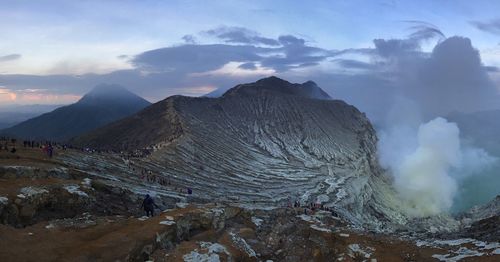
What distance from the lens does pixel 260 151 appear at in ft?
497

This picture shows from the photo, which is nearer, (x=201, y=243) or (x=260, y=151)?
(x=201, y=243)

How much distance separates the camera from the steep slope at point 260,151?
106 m

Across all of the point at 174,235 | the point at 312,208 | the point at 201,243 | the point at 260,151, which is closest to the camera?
the point at 201,243

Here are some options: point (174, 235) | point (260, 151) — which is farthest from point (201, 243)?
point (260, 151)

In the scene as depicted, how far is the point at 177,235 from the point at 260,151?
371 feet

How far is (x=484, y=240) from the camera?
35.8 m

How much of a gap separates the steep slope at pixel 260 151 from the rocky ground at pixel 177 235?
32882 mm

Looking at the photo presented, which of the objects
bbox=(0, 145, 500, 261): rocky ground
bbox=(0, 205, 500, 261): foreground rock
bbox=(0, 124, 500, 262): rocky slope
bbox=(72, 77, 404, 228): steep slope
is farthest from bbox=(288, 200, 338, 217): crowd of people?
bbox=(0, 205, 500, 261): foreground rock

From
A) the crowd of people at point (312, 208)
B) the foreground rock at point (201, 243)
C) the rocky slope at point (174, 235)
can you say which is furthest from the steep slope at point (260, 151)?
the foreground rock at point (201, 243)

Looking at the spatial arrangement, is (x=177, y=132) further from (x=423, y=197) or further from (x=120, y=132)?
(x=423, y=197)

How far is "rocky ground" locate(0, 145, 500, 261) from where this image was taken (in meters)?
33.5

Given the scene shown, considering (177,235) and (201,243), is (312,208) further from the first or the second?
(201,243)

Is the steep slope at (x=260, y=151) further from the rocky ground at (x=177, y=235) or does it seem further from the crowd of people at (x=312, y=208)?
the rocky ground at (x=177, y=235)

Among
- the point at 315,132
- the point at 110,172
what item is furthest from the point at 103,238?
the point at 315,132
